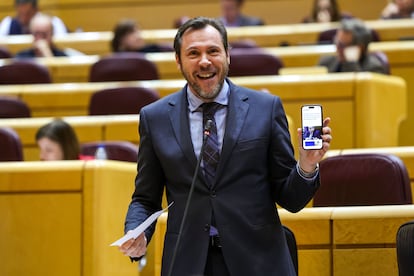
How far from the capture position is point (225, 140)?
7.06 ft

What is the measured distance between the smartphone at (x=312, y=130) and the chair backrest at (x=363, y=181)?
1.08 metres

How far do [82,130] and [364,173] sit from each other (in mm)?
1773

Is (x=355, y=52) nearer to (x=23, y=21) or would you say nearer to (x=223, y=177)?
(x=223, y=177)

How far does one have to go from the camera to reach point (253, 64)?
5.32m

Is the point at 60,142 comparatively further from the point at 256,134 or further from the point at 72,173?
the point at 256,134

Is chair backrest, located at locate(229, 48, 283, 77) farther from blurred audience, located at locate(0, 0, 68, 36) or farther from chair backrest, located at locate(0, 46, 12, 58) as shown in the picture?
blurred audience, located at locate(0, 0, 68, 36)

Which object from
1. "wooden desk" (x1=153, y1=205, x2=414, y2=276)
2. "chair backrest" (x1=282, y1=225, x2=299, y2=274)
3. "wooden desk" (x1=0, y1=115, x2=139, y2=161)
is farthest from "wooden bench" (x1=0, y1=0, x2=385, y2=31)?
"chair backrest" (x1=282, y1=225, x2=299, y2=274)

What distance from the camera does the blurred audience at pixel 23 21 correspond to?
7246mm

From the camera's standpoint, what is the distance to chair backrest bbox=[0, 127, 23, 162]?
4043mm

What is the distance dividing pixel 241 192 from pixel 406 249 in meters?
0.46

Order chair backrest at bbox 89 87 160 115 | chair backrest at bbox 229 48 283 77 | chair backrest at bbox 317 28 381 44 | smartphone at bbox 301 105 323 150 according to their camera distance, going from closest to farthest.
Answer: smartphone at bbox 301 105 323 150
chair backrest at bbox 89 87 160 115
chair backrest at bbox 229 48 283 77
chair backrest at bbox 317 28 381 44

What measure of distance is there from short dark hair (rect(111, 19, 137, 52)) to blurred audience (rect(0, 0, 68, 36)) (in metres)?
1.42

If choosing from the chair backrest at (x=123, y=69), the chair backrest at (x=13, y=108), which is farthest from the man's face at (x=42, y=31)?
the chair backrest at (x=13, y=108)

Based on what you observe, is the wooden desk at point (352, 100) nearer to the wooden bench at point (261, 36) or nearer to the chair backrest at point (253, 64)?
the chair backrest at point (253, 64)
